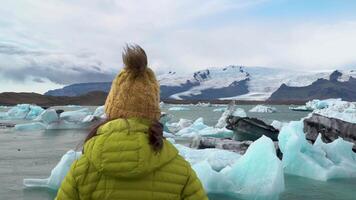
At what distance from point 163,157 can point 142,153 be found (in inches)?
3.1

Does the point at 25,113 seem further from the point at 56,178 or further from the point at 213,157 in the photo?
the point at 56,178

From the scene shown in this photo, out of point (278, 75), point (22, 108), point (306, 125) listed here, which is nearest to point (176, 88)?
point (278, 75)

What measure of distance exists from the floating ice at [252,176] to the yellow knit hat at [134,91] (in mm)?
4776

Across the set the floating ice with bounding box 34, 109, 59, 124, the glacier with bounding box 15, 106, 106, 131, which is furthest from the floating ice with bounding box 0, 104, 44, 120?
the floating ice with bounding box 34, 109, 59, 124

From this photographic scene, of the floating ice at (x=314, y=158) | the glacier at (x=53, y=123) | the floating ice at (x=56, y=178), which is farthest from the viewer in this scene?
the glacier at (x=53, y=123)

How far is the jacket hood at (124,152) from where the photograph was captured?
5.21 ft

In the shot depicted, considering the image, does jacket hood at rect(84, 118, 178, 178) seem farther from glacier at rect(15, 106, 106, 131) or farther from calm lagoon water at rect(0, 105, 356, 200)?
glacier at rect(15, 106, 106, 131)

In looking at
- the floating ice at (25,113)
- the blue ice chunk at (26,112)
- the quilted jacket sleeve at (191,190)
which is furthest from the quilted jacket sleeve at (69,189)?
the blue ice chunk at (26,112)

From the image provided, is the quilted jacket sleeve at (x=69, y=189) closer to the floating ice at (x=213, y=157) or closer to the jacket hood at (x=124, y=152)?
the jacket hood at (x=124, y=152)

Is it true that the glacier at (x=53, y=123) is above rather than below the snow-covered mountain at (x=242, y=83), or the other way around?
above

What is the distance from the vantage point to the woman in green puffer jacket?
63.0 inches

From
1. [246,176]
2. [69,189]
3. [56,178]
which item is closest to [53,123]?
[56,178]

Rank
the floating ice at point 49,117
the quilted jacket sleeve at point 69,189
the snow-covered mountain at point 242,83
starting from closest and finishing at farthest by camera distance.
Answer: the quilted jacket sleeve at point 69,189
the floating ice at point 49,117
the snow-covered mountain at point 242,83

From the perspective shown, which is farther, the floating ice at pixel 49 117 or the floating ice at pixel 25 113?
the floating ice at pixel 25 113
